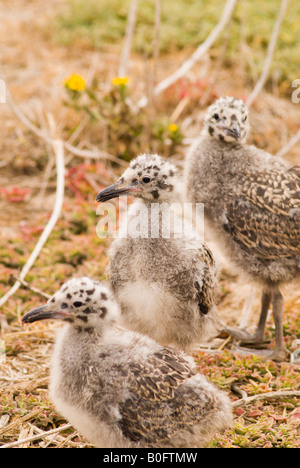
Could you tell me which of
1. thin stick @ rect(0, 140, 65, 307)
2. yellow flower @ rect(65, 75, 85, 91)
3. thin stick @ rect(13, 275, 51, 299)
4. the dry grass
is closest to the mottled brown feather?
the dry grass

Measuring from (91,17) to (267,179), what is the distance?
240 inches

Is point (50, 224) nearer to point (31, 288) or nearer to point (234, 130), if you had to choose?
point (31, 288)

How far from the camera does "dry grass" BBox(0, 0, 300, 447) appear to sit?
150 inches

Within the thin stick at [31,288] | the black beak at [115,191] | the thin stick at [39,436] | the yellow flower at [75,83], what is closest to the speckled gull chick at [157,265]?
the black beak at [115,191]

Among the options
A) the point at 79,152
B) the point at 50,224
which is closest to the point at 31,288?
the point at 50,224

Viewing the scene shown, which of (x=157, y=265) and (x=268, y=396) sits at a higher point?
(x=157, y=265)

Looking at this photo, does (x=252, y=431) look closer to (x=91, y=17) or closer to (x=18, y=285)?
(x=18, y=285)

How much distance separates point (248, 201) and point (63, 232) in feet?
7.13

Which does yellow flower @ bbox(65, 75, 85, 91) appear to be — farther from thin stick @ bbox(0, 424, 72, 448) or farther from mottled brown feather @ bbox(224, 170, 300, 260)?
thin stick @ bbox(0, 424, 72, 448)

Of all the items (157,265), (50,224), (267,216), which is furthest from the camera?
(50,224)

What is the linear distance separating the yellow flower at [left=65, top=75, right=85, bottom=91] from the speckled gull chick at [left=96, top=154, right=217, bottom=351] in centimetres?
275

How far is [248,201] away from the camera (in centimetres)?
436

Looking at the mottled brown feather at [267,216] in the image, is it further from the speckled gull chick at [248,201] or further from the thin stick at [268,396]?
the thin stick at [268,396]

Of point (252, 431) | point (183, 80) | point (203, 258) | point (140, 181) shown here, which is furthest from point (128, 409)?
point (183, 80)
